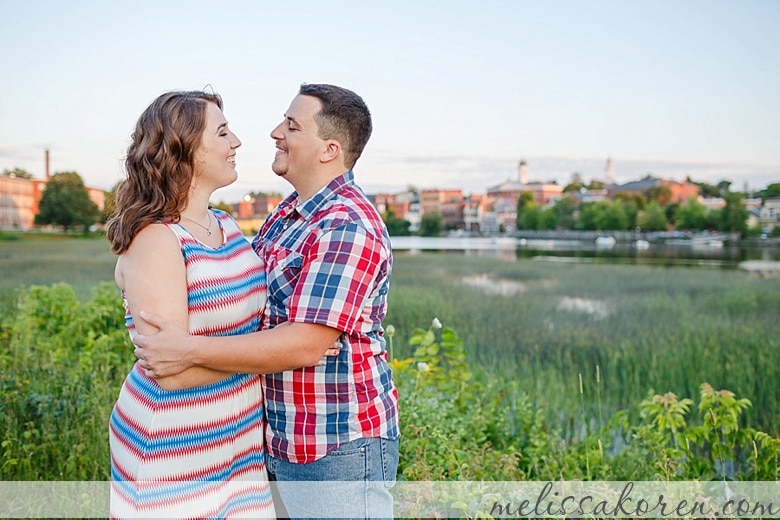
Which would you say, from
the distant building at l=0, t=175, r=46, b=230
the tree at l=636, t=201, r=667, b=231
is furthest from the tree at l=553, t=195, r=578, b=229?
the distant building at l=0, t=175, r=46, b=230

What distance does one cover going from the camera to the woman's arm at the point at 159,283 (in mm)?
1637

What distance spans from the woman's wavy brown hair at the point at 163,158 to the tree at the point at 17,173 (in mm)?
10236

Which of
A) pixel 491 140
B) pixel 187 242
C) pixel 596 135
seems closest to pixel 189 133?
pixel 187 242

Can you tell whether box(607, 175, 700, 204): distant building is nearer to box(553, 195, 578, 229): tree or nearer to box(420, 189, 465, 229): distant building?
box(553, 195, 578, 229): tree

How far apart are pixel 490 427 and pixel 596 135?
14.2 m

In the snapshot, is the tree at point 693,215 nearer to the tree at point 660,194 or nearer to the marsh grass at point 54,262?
the tree at point 660,194

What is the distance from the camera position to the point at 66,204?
12242 millimetres

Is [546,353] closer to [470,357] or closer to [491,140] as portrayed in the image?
[470,357]

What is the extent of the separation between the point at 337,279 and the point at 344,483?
533mm

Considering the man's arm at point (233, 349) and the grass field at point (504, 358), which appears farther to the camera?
the grass field at point (504, 358)

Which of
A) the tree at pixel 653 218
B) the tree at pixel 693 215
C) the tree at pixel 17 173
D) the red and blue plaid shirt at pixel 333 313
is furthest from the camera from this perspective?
the tree at pixel 653 218

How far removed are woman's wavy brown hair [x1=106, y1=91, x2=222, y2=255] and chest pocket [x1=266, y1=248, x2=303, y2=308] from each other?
27cm

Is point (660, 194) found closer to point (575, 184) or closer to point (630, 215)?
point (630, 215)

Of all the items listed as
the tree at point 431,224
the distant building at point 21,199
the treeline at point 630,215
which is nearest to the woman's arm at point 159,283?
the distant building at point 21,199
